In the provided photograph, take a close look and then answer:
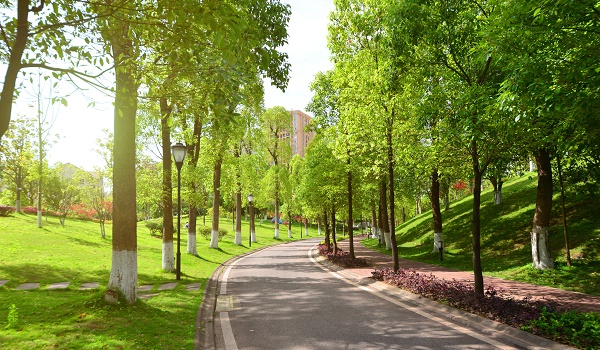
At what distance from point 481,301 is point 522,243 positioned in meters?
12.3

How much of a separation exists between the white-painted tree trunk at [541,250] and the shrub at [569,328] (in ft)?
27.0

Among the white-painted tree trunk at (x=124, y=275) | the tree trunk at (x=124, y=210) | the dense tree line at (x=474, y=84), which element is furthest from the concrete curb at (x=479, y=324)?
the tree trunk at (x=124, y=210)

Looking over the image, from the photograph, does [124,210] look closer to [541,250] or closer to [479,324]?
[479,324]

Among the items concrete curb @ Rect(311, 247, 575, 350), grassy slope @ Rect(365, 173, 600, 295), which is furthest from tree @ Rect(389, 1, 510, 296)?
grassy slope @ Rect(365, 173, 600, 295)

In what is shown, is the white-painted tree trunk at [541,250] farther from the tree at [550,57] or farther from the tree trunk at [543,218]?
the tree at [550,57]

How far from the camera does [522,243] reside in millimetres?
18406

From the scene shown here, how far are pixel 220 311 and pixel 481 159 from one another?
7.83m

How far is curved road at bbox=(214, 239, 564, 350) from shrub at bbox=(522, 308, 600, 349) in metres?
0.66

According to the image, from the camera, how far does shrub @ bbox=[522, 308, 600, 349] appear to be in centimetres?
585

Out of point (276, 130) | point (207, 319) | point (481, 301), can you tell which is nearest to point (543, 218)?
point (481, 301)

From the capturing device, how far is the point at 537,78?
247 inches

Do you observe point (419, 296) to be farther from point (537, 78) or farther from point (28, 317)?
point (28, 317)

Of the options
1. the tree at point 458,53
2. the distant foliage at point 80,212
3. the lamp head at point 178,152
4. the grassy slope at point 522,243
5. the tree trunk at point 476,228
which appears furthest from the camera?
the distant foliage at point 80,212

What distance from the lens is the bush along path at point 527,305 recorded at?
6215mm
